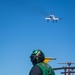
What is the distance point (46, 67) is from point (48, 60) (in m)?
2.57

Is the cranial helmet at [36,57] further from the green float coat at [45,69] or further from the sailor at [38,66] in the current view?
the green float coat at [45,69]

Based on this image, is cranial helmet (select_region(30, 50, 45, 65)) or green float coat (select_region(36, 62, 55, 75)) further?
cranial helmet (select_region(30, 50, 45, 65))

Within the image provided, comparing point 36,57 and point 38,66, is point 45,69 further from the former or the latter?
point 36,57

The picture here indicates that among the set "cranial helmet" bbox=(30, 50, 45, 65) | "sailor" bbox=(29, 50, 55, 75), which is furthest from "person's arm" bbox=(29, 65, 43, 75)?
"cranial helmet" bbox=(30, 50, 45, 65)

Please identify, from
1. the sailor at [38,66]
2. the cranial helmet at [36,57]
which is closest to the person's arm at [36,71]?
the sailor at [38,66]

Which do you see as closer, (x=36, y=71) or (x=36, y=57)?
(x=36, y=71)

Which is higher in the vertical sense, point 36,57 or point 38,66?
point 36,57

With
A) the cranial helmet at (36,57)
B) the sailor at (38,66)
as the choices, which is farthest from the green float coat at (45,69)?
the cranial helmet at (36,57)

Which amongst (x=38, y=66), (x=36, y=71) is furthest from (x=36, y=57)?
(x=36, y=71)

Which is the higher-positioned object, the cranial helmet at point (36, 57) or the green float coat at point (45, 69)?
the cranial helmet at point (36, 57)

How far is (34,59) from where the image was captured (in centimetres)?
670

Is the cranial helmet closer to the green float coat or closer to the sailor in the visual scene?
the sailor

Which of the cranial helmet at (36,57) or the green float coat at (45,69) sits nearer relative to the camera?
the green float coat at (45,69)

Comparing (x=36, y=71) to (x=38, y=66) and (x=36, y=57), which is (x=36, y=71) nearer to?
(x=38, y=66)
